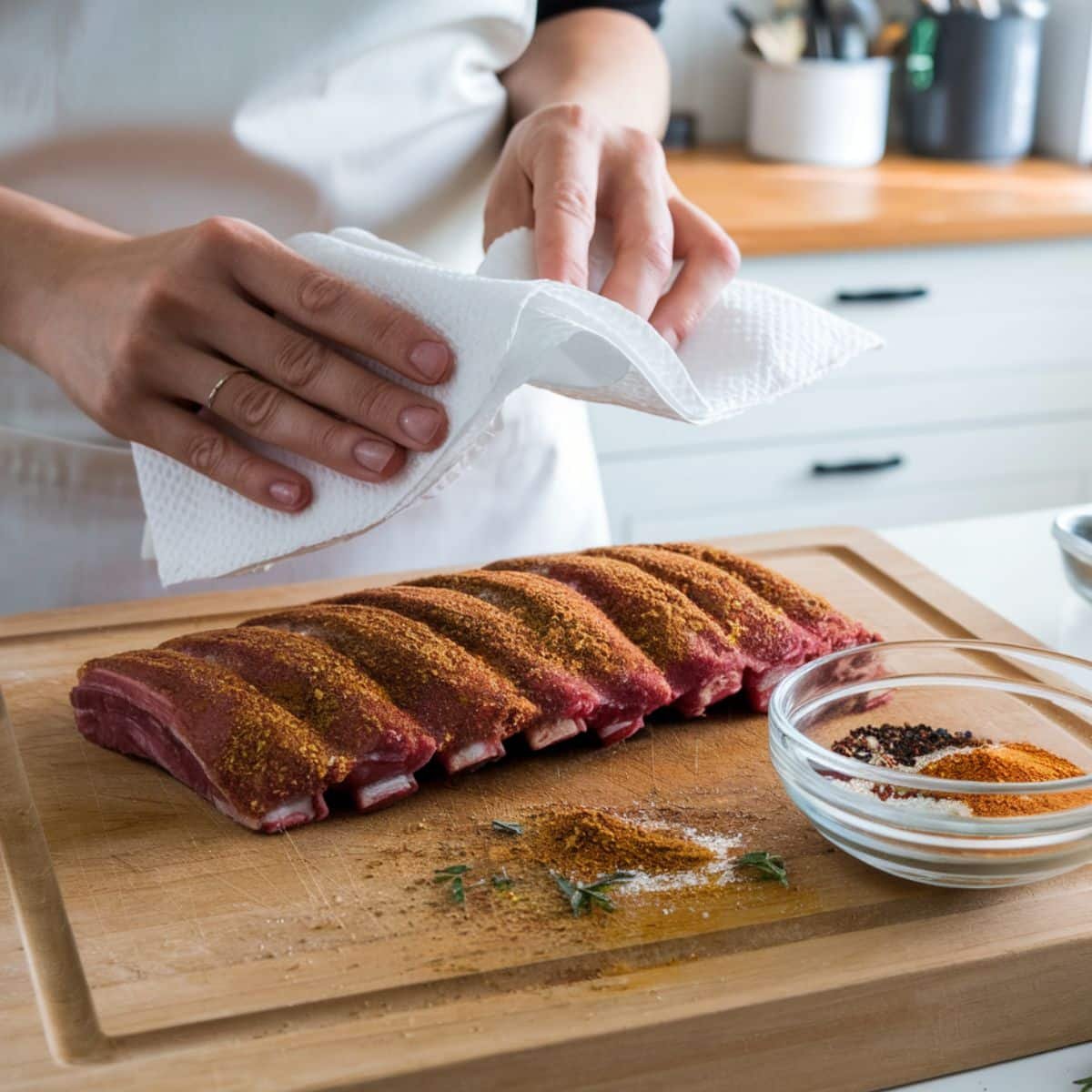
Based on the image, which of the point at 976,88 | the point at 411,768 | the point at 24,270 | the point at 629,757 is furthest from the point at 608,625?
the point at 976,88

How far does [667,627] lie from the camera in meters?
1.28

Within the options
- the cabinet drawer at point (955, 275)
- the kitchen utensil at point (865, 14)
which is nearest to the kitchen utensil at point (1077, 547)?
the cabinet drawer at point (955, 275)

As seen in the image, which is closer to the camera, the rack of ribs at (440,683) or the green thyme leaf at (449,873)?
the green thyme leaf at (449,873)

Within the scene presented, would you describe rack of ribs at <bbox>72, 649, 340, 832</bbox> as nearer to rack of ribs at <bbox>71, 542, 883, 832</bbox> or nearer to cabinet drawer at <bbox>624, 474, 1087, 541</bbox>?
rack of ribs at <bbox>71, 542, 883, 832</bbox>

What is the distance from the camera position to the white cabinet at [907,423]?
9.02 ft

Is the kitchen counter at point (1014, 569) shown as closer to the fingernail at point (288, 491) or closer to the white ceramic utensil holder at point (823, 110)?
the fingernail at point (288, 491)

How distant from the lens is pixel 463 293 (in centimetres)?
113

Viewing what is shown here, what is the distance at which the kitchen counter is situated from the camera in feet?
4.93

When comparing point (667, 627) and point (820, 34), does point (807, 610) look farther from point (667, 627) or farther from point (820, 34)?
point (820, 34)

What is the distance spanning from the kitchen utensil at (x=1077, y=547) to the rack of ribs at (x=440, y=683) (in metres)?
0.58

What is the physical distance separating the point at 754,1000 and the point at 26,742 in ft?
2.17

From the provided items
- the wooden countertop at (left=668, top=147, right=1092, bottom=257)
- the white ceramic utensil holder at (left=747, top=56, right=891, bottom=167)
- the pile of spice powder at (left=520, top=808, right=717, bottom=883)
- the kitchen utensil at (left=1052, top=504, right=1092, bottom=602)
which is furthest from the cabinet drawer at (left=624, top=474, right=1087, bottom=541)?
the pile of spice powder at (left=520, top=808, right=717, bottom=883)

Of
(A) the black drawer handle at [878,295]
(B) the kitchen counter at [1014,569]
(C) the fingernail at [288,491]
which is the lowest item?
(B) the kitchen counter at [1014,569]

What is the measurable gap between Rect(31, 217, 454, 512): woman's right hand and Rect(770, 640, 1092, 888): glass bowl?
1.20ft
